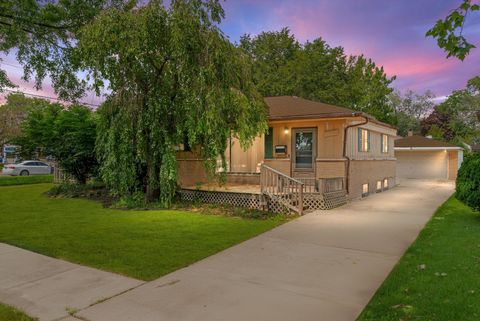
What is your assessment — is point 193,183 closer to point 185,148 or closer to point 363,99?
point 185,148

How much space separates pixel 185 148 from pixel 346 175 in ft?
20.3

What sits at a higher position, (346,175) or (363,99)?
(363,99)

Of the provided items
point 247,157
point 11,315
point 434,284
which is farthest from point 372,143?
point 11,315

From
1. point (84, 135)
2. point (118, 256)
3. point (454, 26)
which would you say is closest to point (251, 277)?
point (118, 256)

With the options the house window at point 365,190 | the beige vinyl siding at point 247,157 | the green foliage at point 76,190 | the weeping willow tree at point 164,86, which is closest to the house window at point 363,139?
the house window at point 365,190

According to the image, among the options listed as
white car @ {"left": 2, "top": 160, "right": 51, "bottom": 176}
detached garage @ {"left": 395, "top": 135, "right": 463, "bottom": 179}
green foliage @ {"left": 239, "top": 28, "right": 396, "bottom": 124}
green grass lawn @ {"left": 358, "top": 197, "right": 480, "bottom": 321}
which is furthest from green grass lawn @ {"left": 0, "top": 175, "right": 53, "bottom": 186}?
detached garage @ {"left": 395, "top": 135, "right": 463, "bottom": 179}

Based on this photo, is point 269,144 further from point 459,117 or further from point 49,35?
point 459,117

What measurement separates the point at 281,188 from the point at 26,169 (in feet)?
85.9

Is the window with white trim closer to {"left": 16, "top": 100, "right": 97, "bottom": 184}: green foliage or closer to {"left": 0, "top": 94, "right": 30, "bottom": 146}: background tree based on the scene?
{"left": 16, "top": 100, "right": 97, "bottom": 184}: green foliage

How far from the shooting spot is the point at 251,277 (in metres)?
4.65

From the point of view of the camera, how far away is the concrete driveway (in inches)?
139

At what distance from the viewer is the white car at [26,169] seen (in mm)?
27484

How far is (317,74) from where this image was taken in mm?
28375

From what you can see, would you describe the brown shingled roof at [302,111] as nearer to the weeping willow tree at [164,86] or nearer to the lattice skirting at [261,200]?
the weeping willow tree at [164,86]
